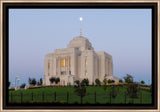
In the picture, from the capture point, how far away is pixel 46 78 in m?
34.3

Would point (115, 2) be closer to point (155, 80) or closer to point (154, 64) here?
point (154, 64)

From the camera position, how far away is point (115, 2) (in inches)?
301

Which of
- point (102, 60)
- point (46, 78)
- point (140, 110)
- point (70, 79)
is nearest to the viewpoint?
point (140, 110)

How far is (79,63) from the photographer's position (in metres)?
37.8

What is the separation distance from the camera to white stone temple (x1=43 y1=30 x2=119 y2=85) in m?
35.7

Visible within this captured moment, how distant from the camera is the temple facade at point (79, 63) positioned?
1404 inches

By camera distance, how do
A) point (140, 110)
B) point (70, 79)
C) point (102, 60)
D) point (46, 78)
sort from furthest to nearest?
1. point (102, 60)
2. point (46, 78)
3. point (70, 79)
4. point (140, 110)

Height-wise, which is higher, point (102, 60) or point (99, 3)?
point (99, 3)

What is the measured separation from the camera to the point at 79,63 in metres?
37.8

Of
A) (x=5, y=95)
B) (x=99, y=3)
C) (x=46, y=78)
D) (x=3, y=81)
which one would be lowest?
(x=46, y=78)

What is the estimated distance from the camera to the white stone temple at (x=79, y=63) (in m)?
35.7

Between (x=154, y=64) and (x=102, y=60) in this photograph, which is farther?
(x=102, y=60)

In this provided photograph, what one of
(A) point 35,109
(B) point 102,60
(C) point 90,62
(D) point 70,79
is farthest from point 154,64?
(B) point 102,60

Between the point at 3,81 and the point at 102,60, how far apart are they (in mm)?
31514
